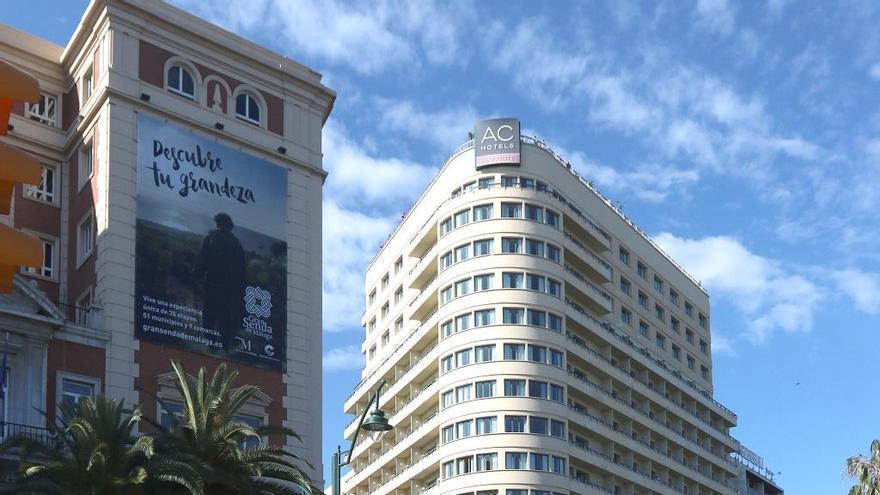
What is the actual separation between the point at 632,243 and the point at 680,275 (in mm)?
11466

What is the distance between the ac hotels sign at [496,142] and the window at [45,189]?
2026 inches

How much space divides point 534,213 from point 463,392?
1461 cm

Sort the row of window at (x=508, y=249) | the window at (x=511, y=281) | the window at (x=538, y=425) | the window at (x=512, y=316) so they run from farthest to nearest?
the row of window at (x=508, y=249) < the window at (x=511, y=281) < the window at (x=512, y=316) < the window at (x=538, y=425)

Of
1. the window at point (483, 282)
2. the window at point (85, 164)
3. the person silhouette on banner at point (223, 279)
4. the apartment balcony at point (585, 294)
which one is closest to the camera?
the person silhouette on banner at point (223, 279)

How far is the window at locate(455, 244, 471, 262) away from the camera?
102312 millimetres

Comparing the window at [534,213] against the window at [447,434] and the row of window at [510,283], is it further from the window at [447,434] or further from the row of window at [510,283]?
the window at [447,434]

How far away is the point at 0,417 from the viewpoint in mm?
46500

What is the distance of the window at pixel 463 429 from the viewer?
98.1 m

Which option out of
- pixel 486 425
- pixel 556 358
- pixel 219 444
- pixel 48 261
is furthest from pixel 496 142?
pixel 219 444

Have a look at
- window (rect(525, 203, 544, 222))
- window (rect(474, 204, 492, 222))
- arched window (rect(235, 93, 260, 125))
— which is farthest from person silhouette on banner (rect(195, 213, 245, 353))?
window (rect(525, 203, 544, 222))

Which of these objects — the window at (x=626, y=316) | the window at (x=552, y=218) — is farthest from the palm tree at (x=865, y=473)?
the window at (x=626, y=316)

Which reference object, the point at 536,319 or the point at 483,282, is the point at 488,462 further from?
the point at 483,282

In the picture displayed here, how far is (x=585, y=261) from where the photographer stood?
107 meters

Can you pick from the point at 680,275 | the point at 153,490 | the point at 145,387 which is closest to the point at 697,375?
the point at 680,275
